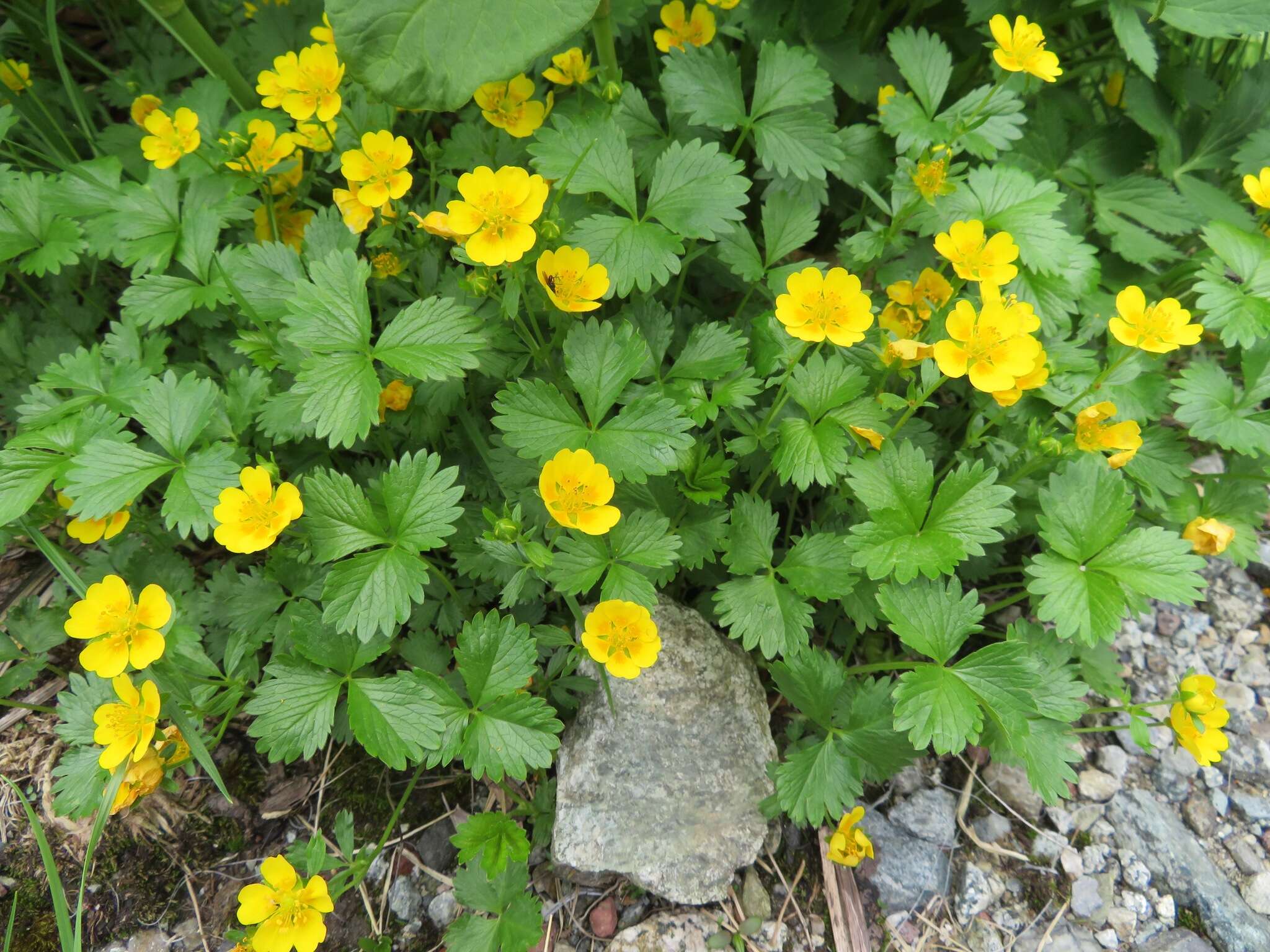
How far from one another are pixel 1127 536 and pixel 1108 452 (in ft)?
0.76

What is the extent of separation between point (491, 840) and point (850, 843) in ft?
2.73

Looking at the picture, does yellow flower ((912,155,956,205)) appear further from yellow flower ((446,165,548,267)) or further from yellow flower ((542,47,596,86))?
yellow flower ((446,165,548,267))

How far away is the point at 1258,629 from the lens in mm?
2604

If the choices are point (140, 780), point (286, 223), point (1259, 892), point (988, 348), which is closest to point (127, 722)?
point (140, 780)

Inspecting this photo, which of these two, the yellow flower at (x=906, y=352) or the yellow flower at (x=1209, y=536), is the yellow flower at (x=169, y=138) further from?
the yellow flower at (x=1209, y=536)

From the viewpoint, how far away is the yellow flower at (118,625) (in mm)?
1756

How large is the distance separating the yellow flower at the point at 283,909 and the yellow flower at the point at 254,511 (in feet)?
2.21

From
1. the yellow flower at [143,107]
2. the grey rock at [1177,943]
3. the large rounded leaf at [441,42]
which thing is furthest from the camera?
the yellow flower at [143,107]

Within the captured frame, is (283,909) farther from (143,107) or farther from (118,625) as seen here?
(143,107)

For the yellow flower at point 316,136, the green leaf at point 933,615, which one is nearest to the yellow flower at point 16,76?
the yellow flower at point 316,136

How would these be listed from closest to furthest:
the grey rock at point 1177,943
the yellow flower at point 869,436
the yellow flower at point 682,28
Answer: the yellow flower at point 869,436
the grey rock at point 1177,943
the yellow flower at point 682,28

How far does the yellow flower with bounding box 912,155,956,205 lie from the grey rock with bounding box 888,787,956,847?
156 cm

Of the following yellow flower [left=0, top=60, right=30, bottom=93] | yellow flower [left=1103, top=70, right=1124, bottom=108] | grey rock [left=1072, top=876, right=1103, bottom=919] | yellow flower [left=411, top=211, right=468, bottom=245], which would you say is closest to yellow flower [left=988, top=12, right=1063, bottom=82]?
yellow flower [left=1103, top=70, right=1124, bottom=108]

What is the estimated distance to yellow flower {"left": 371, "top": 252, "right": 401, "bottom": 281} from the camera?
2.11 metres
